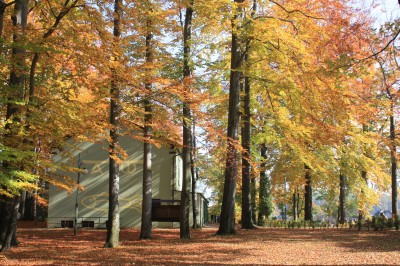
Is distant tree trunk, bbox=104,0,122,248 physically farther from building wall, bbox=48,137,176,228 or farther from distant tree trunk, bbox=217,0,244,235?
building wall, bbox=48,137,176,228

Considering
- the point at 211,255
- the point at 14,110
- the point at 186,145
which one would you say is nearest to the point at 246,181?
the point at 186,145

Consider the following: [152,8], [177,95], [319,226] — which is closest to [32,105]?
[177,95]

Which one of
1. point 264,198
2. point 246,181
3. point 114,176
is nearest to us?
point 114,176

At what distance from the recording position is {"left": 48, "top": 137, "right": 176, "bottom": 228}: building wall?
83.4 ft

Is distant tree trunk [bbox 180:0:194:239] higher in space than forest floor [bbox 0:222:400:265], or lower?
higher

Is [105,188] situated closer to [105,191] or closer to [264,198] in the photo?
[105,191]

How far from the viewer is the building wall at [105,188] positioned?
83.4 feet

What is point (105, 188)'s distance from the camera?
25.8m

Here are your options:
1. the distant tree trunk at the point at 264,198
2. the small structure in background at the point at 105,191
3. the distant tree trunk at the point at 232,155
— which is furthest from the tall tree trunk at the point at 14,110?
the distant tree trunk at the point at 264,198

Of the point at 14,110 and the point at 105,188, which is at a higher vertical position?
the point at 14,110

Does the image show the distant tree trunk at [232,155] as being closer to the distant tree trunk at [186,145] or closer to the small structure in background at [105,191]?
the distant tree trunk at [186,145]

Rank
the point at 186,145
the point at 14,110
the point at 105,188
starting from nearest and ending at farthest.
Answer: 1. the point at 14,110
2. the point at 186,145
3. the point at 105,188

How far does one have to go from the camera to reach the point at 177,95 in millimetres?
13859

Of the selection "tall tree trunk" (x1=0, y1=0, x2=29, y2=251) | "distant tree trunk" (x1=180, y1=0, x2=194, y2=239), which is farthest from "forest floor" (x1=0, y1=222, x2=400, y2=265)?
"distant tree trunk" (x1=180, y1=0, x2=194, y2=239)
